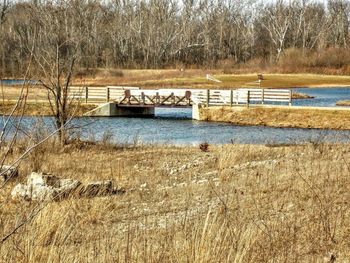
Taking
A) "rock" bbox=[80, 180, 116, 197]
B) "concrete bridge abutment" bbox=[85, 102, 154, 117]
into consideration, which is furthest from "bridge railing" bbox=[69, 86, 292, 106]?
"rock" bbox=[80, 180, 116, 197]

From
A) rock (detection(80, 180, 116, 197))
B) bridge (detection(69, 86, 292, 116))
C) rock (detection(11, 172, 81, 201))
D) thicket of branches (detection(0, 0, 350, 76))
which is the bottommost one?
bridge (detection(69, 86, 292, 116))

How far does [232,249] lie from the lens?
4871mm

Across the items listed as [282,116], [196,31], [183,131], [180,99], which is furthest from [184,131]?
[196,31]

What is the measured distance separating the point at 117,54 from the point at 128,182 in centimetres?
8519

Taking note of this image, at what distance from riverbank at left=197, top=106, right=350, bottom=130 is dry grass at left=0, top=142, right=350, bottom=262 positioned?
18678 mm

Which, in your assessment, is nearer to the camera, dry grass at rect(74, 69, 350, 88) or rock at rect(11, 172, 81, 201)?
rock at rect(11, 172, 81, 201)

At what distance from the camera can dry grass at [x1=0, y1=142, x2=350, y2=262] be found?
518 centimetres

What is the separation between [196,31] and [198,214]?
103 m

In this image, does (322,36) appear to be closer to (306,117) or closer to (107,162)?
(306,117)

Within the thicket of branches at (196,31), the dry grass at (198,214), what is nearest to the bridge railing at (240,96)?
the dry grass at (198,214)

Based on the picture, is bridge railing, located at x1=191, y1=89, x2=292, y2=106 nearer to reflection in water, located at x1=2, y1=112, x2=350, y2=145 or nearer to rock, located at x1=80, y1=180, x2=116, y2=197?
reflection in water, located at x1=2, y1=112, x2=350, y2=145

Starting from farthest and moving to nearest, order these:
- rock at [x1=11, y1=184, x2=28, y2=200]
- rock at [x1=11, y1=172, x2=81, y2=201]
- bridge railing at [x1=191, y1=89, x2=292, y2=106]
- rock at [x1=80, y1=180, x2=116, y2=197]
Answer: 1. bridge railing at [x1=191, y1=89, x2=292, y2=106]
2. rock at [x1=80, y1=180, x2=116, y2=197]
3. rock at [x1=11, y1=184, x2=28, y2=200]
4. rock at [x1=11, y1=172, x2=81, y2=201]

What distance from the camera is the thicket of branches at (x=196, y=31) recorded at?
9450 cm

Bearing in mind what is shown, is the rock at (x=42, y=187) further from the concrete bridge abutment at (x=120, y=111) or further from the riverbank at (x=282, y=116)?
the concrete bridge abutment at (x=120, y=111)
